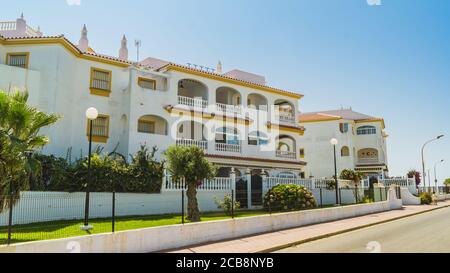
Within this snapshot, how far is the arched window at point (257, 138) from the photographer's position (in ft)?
99.3

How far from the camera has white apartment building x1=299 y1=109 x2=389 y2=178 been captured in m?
45.5

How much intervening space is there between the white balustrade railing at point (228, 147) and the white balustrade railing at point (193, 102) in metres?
3.20

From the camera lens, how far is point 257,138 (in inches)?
1196

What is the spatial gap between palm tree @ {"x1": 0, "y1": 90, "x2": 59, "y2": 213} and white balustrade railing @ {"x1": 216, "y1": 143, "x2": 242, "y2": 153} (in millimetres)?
15918

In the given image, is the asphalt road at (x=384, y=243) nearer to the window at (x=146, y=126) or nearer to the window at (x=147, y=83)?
the window at (x=146, y=126)

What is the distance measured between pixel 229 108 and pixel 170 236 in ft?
60.5

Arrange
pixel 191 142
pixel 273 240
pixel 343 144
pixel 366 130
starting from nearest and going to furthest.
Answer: pixel 273 240, pixel 191 142, pixel 343 144, pixel 366 130

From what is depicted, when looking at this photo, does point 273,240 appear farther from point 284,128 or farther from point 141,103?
point 284,128

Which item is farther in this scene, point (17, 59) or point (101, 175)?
point (17, 59)

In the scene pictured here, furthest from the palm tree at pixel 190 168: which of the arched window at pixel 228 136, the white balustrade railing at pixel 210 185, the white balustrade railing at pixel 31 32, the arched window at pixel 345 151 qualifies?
the arched window at pixel 345 151

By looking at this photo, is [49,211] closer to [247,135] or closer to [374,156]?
[247,135]

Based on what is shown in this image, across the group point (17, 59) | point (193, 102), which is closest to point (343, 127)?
point (193, 102)

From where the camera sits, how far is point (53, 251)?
8609 mm
